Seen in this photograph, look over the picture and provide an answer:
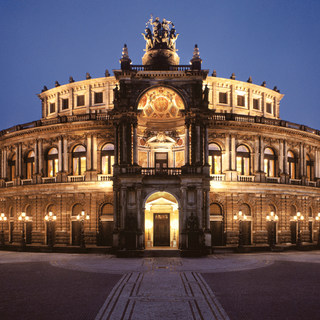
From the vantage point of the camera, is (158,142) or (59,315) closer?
(59,315)

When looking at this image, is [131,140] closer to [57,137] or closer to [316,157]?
[57,137]

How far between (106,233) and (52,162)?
36.0 feet

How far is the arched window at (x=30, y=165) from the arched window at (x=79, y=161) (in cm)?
607

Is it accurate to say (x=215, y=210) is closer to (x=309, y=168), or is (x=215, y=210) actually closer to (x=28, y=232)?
(x=309, y=168)

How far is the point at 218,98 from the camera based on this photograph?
46.9 m

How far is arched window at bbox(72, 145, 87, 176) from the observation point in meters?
42.5


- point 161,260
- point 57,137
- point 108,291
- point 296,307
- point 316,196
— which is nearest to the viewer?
point 296,307

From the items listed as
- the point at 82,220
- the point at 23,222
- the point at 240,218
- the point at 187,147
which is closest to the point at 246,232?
the point at 240,218

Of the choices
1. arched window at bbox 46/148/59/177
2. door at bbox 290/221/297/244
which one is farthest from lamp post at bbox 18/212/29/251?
door at bbox 290/221/297/244

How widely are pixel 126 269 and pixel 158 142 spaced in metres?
17.5

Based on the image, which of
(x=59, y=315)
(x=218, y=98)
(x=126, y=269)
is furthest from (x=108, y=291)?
(x=218, y=98)

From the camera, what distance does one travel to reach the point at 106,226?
40.5 meters

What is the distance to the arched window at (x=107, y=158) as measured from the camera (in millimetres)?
41531

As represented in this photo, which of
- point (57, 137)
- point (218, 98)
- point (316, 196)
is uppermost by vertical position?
point (218, 98)
